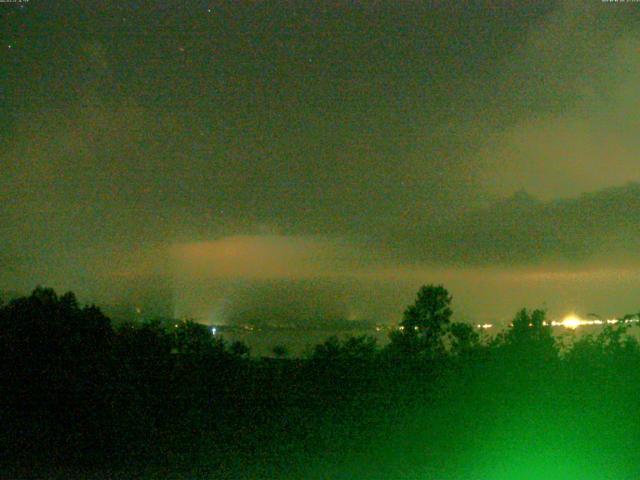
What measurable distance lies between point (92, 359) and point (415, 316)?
8414mm

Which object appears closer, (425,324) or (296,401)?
(296,401)

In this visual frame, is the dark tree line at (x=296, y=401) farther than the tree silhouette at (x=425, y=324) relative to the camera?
No

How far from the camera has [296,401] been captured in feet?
46.0

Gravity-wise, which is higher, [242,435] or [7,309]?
[7,309]

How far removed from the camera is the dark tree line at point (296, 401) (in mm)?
12414

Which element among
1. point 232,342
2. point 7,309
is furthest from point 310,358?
point 7,309

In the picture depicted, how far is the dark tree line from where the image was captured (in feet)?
40.7

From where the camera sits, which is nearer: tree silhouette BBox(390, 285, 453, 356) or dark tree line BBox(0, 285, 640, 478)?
dark tree line BBox(0, 285, 640, 478)

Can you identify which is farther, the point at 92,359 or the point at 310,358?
the point at 310,358

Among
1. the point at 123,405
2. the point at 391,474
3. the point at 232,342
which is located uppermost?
the point at 232,342

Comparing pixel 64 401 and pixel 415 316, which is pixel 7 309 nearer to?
pixel 64 401

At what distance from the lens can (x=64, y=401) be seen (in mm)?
12773

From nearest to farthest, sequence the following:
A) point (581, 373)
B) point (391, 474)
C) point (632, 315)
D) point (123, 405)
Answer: point (391, 474) < point (123, 405) < point (581, 373) < point (632, 315)

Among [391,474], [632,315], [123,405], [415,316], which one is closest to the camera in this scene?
[391,474]
